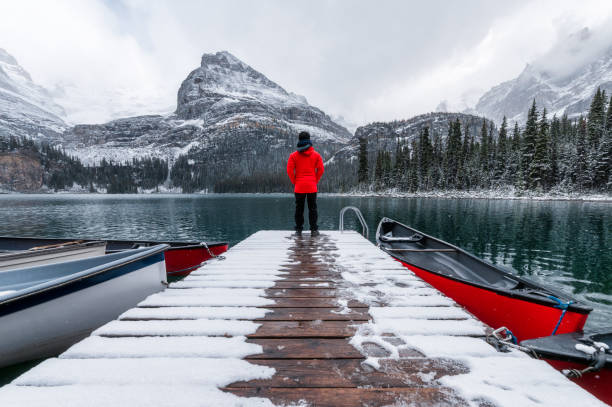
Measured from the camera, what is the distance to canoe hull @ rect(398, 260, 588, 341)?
3.78 m

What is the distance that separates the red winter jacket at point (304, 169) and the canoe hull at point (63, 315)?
4.46 meters

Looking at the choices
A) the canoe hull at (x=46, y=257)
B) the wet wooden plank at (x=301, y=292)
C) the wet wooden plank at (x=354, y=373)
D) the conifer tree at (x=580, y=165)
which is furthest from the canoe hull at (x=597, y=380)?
the conifer tree at (x=580, y=165)

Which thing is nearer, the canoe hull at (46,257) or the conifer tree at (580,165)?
the canoe hull at (46,257)

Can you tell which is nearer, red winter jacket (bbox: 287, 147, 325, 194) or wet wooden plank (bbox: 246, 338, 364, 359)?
wet wooden plank (bbox: 246, 338, 364, 359)

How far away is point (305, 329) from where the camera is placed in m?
2.56

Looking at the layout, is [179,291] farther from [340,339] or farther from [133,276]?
[340,339]

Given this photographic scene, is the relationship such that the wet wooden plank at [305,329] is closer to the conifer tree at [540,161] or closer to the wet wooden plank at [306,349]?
the wet wooden plank at [306,349]

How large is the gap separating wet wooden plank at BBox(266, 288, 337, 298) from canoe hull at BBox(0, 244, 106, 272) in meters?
5.69

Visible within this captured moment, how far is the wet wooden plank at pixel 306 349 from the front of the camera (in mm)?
2105

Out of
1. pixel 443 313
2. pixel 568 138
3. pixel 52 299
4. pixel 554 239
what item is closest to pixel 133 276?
pixel 52 299

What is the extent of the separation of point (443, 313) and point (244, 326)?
2.22 meters

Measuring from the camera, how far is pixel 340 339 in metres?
2.39

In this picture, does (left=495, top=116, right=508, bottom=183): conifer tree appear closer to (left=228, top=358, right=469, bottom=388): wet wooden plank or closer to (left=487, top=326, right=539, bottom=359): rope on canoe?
(left=487, top=326, right=539, bottom=359): rope on canoe

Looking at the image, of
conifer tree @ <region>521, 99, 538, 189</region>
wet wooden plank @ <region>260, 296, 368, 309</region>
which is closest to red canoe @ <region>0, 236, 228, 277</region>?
wet wooden plank @ <region>260, 296, 368, 309</region>
